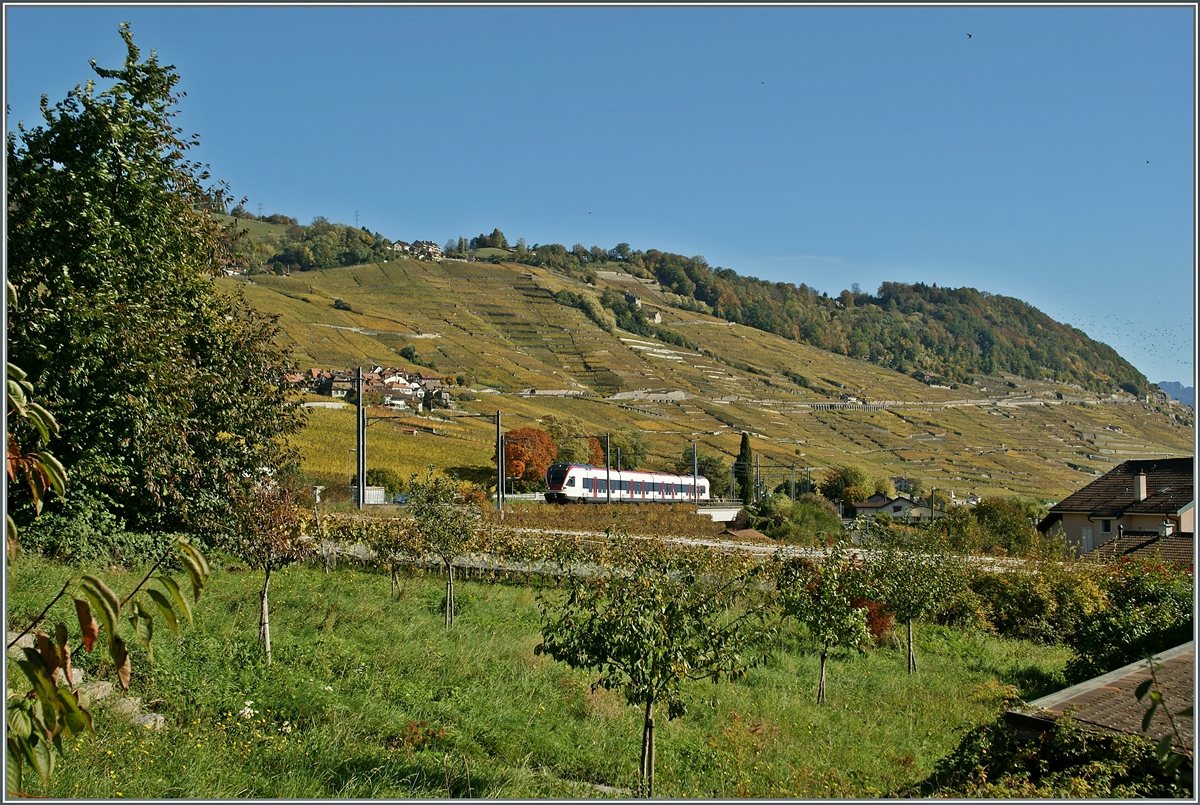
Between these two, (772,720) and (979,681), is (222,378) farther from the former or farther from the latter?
(979,681)

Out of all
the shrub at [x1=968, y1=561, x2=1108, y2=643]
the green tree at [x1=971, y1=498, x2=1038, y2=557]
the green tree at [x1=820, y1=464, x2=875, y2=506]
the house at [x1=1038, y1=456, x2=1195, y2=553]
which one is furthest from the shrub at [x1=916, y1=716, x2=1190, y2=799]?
the green tree at [x1=820, y1=464, x2=875, y2=506]

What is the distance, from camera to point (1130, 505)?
100 ft

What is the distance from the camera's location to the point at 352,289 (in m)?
140

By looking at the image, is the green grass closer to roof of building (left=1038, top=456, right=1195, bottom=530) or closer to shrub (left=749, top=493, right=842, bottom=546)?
roof of building (left=1038, top=456, right=1195, bottom=530)

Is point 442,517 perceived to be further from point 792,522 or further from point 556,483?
point 556,483

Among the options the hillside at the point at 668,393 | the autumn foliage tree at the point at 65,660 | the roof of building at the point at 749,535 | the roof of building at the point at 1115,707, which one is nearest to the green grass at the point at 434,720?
the roof of building at the point at 1115,707

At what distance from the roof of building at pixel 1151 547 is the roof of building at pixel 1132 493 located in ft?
6.37

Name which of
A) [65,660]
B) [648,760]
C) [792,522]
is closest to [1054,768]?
[648,760]

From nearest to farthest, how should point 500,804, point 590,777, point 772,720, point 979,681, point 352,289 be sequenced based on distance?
point 500,804, point 590,777, point 772,720, point 979,681, point 352,289

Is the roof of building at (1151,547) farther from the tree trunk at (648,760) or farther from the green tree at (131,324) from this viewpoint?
the green tree at (131,324)

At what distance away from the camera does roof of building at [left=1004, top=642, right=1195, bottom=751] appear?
6602 mm

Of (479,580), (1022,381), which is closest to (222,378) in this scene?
(479,580)

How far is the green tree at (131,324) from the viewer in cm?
1181

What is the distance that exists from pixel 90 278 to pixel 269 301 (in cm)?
10523
